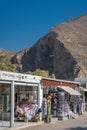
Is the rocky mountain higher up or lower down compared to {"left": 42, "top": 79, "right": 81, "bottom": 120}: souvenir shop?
higher up

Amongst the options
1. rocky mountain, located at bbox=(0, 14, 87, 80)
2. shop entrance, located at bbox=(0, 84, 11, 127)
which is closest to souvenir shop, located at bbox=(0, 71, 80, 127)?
shop entrance, located at bbox=(0, 84, 11, 127)

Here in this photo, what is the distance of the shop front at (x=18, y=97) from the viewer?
2318 centimetres

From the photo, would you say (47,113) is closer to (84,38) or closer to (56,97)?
(56,97)

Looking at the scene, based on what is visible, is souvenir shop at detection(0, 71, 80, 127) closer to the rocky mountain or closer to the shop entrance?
the shop entrance

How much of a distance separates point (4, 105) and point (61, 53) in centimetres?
10367

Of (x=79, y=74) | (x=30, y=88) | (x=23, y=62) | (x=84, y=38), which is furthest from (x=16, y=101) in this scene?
(x=23, y=62)

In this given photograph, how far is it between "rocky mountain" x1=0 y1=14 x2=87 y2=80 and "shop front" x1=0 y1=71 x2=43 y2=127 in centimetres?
8537

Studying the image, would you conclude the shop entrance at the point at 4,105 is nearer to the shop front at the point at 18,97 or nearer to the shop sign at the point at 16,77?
the shop front at the point at 18,97

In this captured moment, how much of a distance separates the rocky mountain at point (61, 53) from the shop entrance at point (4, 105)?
87.6 metres

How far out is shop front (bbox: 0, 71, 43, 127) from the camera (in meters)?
23.2

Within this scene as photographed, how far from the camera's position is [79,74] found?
115 meters

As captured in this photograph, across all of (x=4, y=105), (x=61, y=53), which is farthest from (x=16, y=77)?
(x=61, y=53)

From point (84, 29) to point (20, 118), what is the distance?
133 meters

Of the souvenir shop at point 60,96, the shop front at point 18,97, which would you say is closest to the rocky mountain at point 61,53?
the souvenir shop at point 60,96
